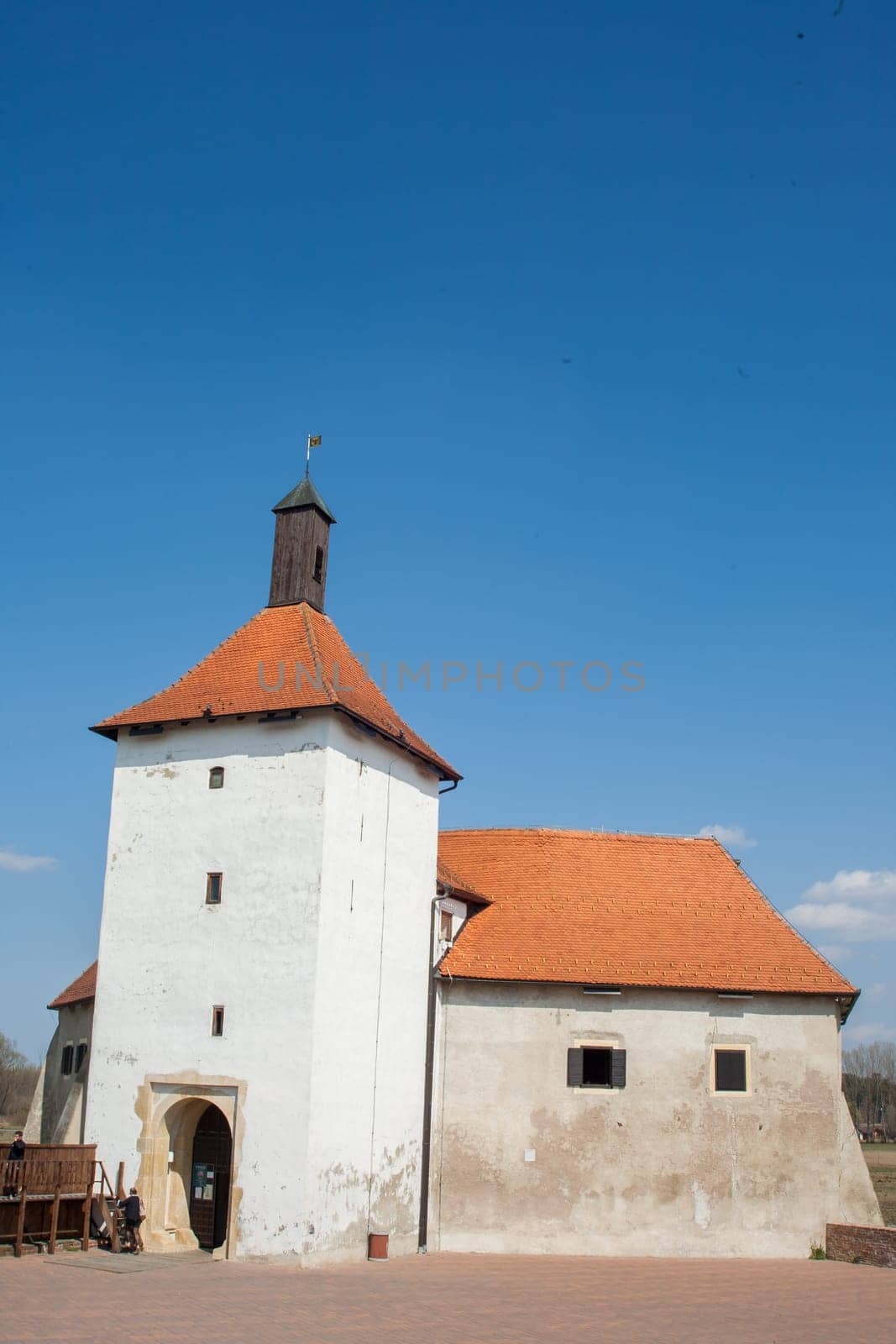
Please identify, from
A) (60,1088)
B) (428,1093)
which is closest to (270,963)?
(428,1093)

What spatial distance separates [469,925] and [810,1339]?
13.3m

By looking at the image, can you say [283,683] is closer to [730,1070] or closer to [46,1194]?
[46,1194]

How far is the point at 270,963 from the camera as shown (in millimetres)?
22703

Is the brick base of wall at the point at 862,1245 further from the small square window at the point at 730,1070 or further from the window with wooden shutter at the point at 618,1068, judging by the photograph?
the window with wooden shutter at the point at 618,1068

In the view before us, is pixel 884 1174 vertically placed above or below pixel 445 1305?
below

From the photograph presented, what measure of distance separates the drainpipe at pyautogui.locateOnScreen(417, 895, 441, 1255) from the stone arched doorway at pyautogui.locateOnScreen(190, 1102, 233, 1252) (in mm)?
4516

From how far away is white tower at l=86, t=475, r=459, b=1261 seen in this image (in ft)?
72.3

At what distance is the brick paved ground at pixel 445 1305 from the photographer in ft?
51.1

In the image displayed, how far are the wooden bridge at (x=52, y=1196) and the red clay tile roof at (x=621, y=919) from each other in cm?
863

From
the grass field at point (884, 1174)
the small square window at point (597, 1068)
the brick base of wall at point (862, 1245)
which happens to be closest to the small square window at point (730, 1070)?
the small square window at point (597, 1068)

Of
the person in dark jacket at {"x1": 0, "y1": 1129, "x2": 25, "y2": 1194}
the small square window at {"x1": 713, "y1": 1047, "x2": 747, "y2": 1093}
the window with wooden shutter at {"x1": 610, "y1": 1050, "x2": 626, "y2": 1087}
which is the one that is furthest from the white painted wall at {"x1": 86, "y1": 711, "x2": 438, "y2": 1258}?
the small square window at {"x1": 713, "y1": 1047, "x2": 747, "y2": 1093}

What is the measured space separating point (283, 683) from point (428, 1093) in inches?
380

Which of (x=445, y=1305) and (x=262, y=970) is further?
(x=262, y=970)

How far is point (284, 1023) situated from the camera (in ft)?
72.9
